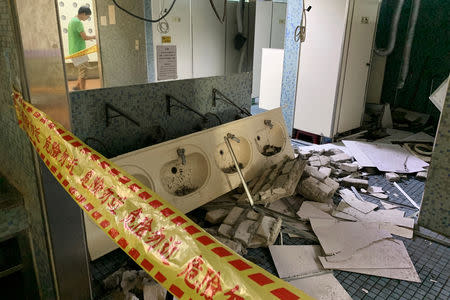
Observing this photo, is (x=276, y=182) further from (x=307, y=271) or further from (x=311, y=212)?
(x=307, y=271)

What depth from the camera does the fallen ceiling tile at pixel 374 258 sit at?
281cm

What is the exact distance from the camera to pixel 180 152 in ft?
10.6

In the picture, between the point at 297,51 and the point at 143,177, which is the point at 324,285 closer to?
the point at 143,177

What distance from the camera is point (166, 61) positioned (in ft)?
11.1

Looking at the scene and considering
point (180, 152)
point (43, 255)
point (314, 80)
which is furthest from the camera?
point (314, 80)

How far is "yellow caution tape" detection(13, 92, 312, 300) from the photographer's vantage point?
0.82 metres

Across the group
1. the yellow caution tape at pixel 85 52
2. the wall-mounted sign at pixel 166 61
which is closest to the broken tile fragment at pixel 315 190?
the wall-mounted sign at pixel 166 61

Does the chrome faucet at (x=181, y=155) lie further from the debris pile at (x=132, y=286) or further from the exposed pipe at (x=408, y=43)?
the exposed pipe at (x=408, y=43)

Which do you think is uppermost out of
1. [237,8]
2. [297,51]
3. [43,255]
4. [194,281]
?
[237,8]

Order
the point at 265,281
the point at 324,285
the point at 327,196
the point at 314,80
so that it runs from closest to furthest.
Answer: the point at 265,281 < the point at 324,285 < the point at 327,196 < the point at 314,80

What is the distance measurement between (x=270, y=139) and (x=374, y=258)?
1999 mm

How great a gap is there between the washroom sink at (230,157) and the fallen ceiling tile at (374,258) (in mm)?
1452

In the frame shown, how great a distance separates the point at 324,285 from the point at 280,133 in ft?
7.69

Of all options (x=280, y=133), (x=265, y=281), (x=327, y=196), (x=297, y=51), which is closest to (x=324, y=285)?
(x=327, y=196)
